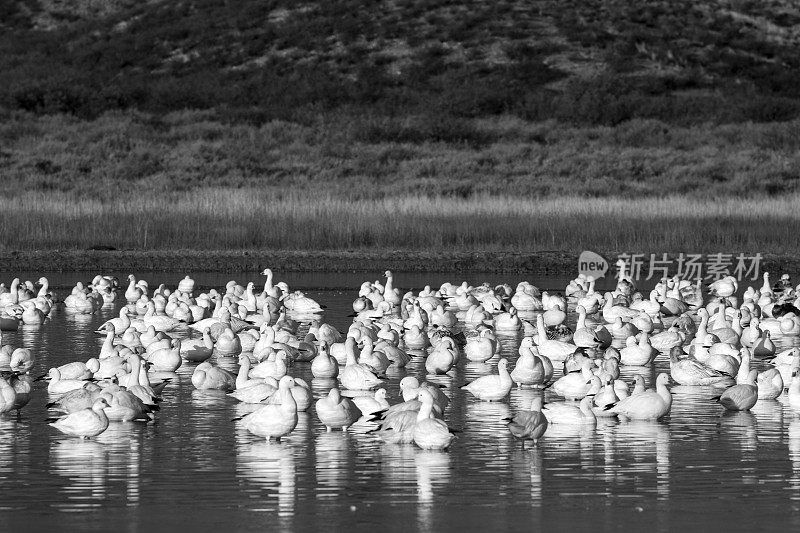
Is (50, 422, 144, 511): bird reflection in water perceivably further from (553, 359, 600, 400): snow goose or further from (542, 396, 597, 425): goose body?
(553, 359, 600, 400): snow goose

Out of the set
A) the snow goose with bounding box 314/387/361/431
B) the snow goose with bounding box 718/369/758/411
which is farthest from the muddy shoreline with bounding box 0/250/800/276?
the snow goose with bounding box 314/387/361/431

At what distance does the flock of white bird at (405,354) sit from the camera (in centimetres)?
1253

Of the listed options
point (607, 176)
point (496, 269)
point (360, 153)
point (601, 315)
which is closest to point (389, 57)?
point (360, 153)

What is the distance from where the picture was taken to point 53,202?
1463 inches

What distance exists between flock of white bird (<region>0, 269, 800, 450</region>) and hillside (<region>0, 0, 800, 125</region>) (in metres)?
33.7

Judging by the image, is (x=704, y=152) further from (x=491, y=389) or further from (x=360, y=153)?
(x=491, y=389)

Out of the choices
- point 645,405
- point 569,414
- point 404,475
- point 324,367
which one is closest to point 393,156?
point 324,367

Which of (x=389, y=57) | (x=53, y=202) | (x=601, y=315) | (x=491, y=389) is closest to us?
(x=491, y=389)

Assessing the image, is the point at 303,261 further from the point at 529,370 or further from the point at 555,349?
the point at 529,370

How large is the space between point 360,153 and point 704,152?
1228cm

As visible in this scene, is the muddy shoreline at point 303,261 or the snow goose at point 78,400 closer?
the snow goose at point 78,400

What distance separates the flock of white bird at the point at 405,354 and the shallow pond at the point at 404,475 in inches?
8.6

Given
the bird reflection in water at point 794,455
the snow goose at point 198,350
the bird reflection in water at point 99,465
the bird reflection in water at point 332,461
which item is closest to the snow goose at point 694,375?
the bird reflection in water at point 794,455

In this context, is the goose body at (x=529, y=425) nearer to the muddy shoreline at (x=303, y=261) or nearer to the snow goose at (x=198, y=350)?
the snow goose at (x=198, y=350)
